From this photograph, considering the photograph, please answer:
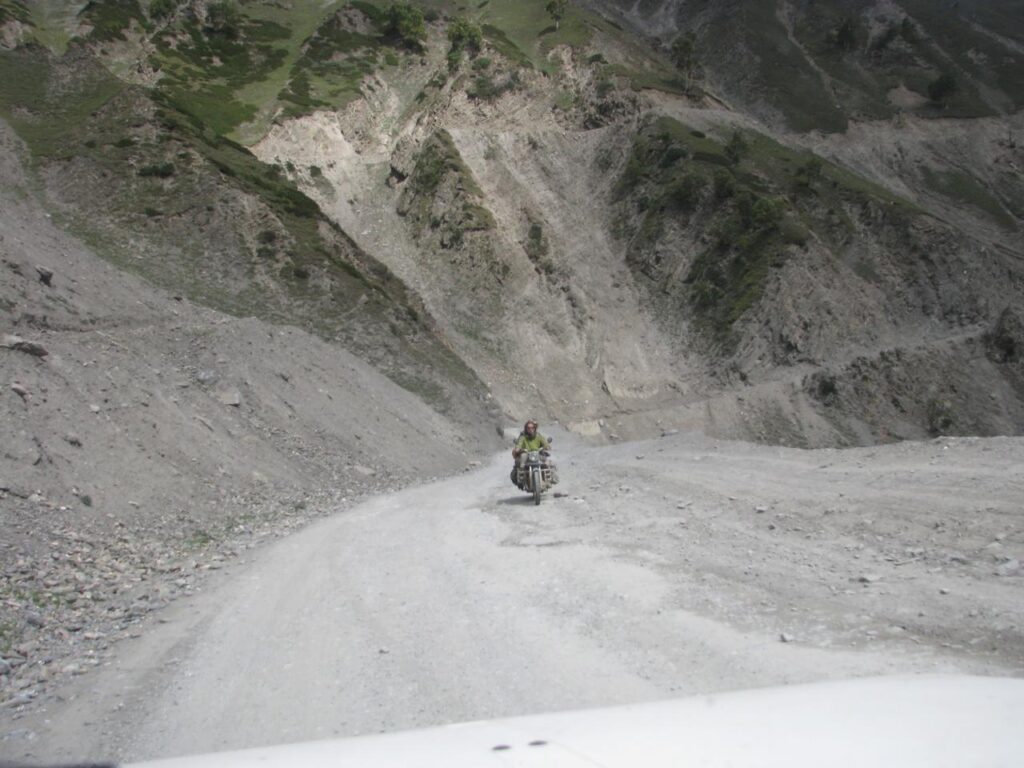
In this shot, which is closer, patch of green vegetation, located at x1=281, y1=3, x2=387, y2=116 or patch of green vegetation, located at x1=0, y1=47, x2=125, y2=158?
patch of green vegetation, located at x1=0, y1=47, x2=125, y2=158

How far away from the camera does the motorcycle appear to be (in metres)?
14.1

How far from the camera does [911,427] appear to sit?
3097cm

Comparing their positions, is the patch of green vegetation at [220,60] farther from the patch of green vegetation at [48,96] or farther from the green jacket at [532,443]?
the green jacket at [532,443]

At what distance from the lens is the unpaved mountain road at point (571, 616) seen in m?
5.09

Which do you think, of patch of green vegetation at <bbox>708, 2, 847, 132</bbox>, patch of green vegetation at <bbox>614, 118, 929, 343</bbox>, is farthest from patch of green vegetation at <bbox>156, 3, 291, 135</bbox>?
patch of green vegetation at <bbox>708, 2, 847, 132</bbox>

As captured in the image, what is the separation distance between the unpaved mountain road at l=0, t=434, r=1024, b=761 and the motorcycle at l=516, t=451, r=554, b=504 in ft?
7.01

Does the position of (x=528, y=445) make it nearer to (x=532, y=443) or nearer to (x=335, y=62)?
(x=532, y=443)

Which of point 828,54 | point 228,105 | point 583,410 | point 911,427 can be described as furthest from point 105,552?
point 828,54

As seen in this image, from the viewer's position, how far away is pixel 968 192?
57906 mm

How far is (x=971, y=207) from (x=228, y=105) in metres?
59.2

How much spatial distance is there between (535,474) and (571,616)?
7.36 m

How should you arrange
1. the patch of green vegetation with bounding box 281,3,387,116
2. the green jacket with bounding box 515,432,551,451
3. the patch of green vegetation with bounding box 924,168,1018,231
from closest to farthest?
the green jacket with bounding box 515,432,551,451 → the patch of green vegetation with bounding box 281,3,387,116 → the patch of green vegetation with bounding box 924,168,1018,231

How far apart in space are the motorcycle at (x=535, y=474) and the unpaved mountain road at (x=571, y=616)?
2.14m

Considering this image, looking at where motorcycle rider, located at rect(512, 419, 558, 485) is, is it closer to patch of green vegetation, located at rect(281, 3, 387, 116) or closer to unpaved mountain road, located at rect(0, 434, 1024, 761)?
unpaved mountain road, located at rect(0, 434, 1024, 761)
